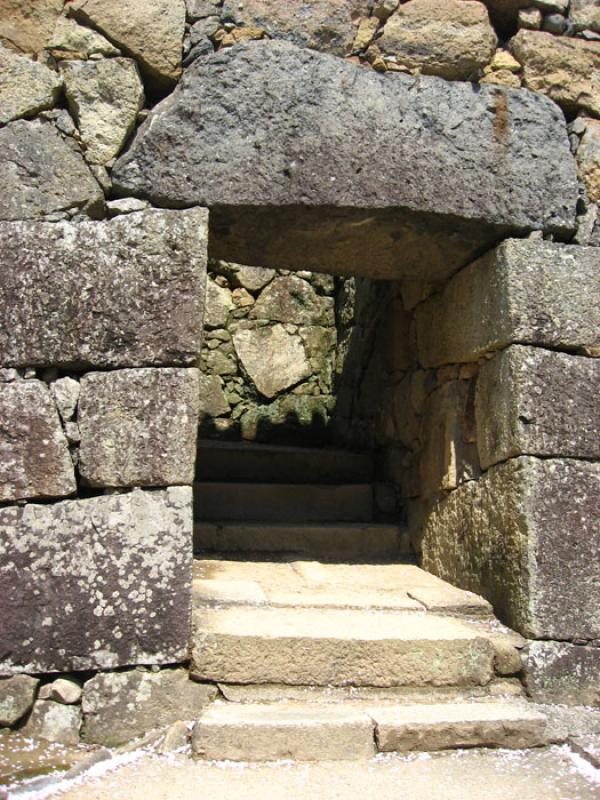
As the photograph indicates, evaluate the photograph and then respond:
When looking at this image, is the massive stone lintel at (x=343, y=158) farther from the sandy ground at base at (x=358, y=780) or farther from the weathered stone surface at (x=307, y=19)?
the sandy ground at base at (x=358, y=780)

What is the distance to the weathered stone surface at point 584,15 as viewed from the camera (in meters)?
3.35

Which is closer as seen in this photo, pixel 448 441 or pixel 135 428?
pixel 135 428

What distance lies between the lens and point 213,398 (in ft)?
21.0

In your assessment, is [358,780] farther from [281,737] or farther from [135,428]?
[135,428]

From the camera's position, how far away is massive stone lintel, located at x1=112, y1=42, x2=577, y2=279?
111 inches

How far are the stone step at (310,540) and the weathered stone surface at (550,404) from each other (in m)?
1.29

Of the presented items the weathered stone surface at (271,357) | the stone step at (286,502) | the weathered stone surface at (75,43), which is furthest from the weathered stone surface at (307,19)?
the weathered stone surface at (271,357)

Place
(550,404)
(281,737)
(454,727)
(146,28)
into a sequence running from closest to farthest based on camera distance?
1. (281,737)
2. (454,727)
3. (146,28)
4. (550,404)

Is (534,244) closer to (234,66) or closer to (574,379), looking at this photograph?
(574,379)

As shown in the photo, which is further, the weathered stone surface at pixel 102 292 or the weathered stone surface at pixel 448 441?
the weathered stone surface at pixel 448 441

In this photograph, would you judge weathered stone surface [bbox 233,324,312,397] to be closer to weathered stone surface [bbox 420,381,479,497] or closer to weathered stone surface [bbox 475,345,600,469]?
weathered stone surface [bbox 420,381,479,497]

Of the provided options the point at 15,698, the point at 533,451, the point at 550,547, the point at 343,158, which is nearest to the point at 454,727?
the point at 550,547

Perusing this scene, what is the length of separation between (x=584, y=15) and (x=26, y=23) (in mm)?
2267

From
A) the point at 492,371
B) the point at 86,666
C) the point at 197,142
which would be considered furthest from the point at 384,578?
the point at 197,142
